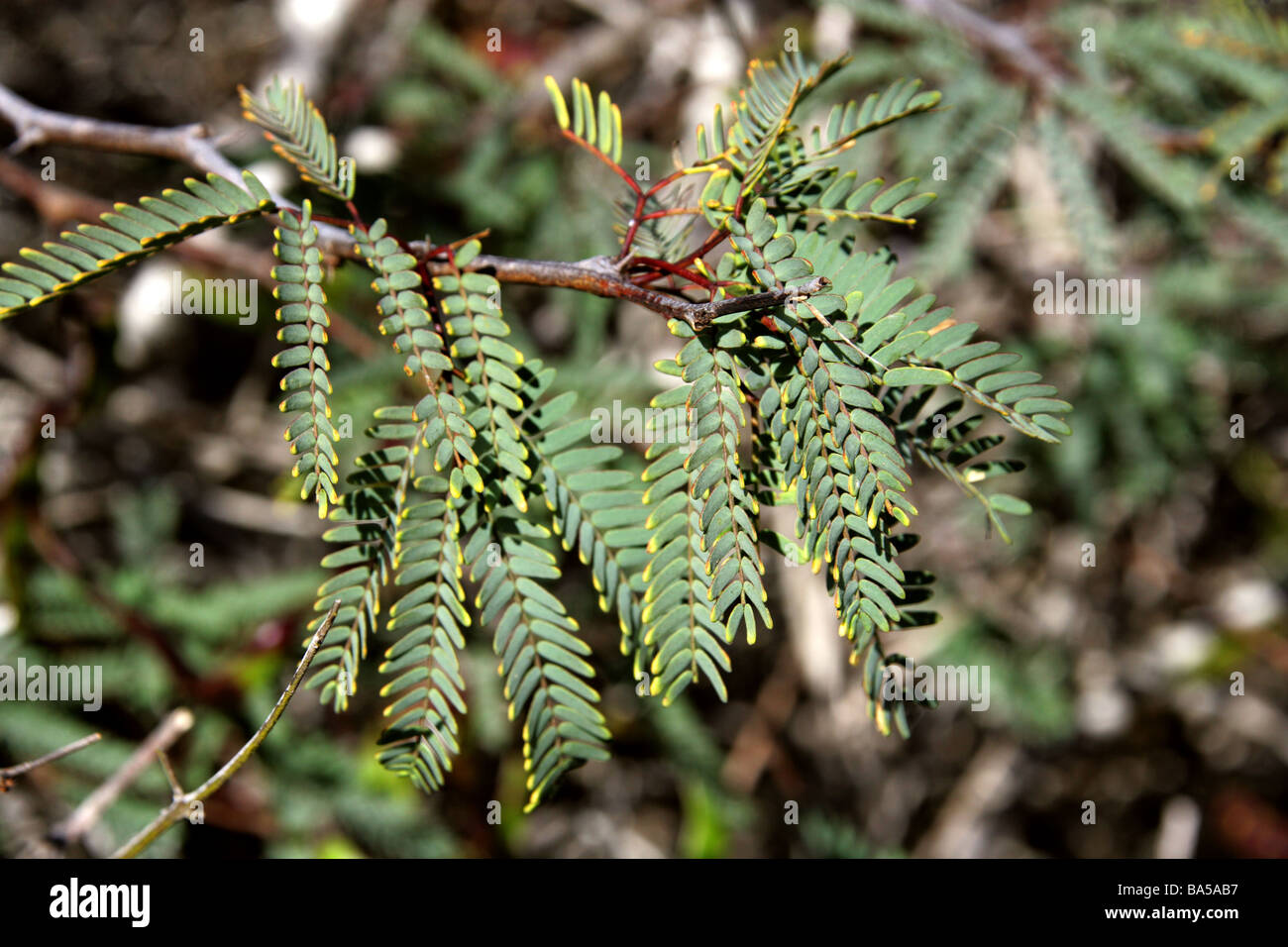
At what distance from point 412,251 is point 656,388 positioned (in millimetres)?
1168

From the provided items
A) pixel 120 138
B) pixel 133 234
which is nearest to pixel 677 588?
pixel 133 234

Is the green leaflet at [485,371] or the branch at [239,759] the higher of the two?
the green leaflet at [485,371]

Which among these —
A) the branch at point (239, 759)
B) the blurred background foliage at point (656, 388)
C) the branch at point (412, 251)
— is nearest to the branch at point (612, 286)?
the branch at point (412, 251)

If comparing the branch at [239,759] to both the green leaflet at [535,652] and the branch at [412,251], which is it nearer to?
the green leaflet at [535,652]

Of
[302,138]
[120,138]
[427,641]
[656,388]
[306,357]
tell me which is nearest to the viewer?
[306,357]

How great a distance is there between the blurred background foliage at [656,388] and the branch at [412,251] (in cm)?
43

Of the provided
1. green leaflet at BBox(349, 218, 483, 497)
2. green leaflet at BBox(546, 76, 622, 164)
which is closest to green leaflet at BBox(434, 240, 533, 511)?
green leaflet at BBox(349, 218, 483, 497)

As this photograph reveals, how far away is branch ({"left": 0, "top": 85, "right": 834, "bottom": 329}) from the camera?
881mm

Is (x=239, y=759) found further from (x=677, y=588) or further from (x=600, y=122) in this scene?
(x=600, y=122)

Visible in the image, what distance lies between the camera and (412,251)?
3.43 feet

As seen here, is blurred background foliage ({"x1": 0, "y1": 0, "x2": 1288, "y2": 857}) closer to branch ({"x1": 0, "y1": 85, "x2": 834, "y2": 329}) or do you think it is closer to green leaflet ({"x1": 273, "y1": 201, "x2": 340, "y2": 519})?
branch ({"x1": 0, "y1": 85, "x2": 834, "y2": 329})

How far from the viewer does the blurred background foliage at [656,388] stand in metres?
2.13

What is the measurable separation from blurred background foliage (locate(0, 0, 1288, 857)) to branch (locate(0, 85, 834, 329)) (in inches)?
17.1
